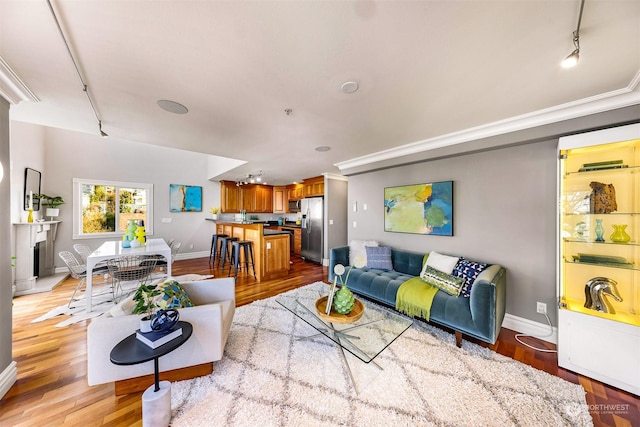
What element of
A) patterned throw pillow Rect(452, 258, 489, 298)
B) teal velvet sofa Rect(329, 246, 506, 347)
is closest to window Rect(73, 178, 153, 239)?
teal velvet sofa Rect(329, 246, 506, 347)

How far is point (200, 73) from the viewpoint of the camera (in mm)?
1580

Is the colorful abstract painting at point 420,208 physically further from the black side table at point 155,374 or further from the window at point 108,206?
the window at point 108,206

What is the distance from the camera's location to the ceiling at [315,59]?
1.09 m

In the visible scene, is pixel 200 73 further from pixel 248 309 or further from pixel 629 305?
pixel 629 305

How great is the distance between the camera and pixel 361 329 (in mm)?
1994

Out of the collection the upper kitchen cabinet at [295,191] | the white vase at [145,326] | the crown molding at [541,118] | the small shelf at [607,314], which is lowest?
the small shelf at [607,314]

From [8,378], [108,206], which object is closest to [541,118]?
[8,378]

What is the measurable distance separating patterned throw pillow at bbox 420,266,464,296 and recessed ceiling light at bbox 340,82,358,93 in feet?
7.54

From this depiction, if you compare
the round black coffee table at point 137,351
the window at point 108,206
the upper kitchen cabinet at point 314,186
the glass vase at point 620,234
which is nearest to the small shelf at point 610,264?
the glass vase at point 620,234

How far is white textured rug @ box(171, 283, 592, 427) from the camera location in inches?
55.5

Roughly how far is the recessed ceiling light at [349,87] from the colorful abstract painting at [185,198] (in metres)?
5.93

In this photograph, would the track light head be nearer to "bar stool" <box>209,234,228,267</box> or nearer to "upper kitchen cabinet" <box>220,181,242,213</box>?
"bar stool" <box>209,234,228,267</box>

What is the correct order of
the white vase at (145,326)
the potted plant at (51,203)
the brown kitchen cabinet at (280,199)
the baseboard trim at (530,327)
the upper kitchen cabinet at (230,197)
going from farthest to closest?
the brown kitchen cabinet at (280,199)
the upper kitchen cabinet at (230,197)
the potted plant at (51,203)
the baseboard trim at (530,327)
the white vase at (145,326)

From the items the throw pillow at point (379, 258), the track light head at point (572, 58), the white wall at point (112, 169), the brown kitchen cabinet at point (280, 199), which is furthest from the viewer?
the brown kitchen cabinet at point (280, 199)
